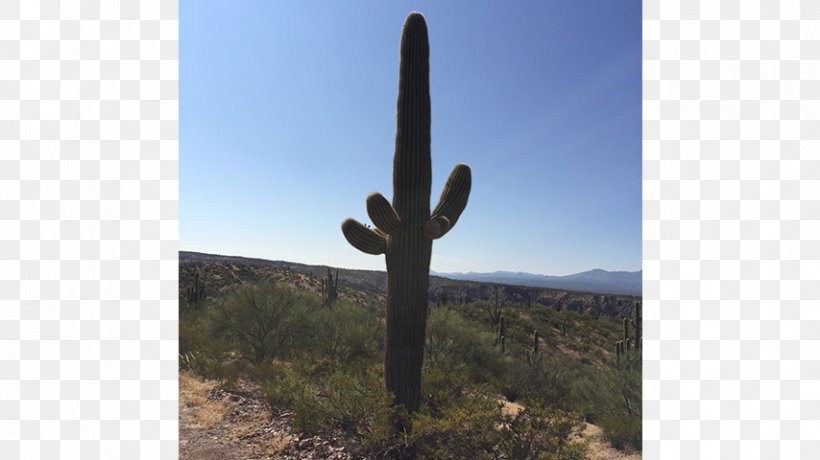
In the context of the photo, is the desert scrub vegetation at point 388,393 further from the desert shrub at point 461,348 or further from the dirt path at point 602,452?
the dirt path at point 602,452

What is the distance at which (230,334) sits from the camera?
36.7ft

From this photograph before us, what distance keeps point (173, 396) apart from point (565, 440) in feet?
12.6

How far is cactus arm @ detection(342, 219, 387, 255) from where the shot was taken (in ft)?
18.5

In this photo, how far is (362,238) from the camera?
5.67 metres

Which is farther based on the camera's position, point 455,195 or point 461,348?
point 461,348

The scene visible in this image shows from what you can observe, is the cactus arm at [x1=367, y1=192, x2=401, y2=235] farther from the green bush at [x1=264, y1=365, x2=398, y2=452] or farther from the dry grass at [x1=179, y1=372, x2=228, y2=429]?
the dry grass at [x1=179, y1=372, x2=228, y2=429]

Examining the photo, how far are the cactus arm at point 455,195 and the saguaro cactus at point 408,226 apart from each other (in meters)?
0.02

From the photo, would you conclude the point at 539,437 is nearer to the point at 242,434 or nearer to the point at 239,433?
the point at 242,434

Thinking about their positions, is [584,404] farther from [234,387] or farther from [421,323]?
[234,387]

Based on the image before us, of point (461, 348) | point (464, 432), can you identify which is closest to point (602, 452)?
point (464, 432)

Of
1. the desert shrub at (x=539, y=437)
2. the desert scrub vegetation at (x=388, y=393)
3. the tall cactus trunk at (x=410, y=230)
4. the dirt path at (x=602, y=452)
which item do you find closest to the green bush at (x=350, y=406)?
the desert scrub vegetation at (x=388, y=393)

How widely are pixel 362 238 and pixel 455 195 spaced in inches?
62.3

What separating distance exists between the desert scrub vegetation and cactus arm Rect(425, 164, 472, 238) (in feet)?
8.35

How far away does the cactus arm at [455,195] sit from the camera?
6.01 m
